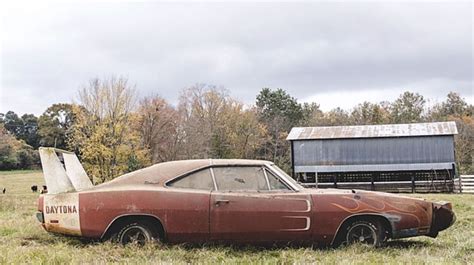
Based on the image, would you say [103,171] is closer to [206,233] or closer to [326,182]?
[326,182]

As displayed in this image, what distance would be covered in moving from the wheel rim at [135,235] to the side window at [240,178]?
1.17 metres

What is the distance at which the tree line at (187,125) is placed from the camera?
41.7m

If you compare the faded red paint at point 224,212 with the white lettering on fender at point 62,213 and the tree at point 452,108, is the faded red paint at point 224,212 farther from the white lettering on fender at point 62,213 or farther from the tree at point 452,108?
the tree at point 452,108

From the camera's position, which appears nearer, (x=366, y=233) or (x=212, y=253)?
(x=212, y=253)

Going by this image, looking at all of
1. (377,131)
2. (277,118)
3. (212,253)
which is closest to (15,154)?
(277,118)

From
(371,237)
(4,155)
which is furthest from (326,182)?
(4,155)

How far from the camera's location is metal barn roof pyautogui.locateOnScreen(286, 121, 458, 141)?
36.0 meters

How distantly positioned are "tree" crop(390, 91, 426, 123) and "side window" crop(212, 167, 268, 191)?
176 feet

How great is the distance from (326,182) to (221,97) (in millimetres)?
26384

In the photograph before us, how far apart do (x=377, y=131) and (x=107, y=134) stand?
22.2 meters

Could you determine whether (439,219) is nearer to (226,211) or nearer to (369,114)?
(226,211)

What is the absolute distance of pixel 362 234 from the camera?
6.80 m

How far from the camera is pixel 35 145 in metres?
73.5

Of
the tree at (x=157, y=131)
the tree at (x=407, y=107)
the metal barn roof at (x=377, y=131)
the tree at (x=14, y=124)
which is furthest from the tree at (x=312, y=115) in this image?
the tree at (x=14, y=124)
